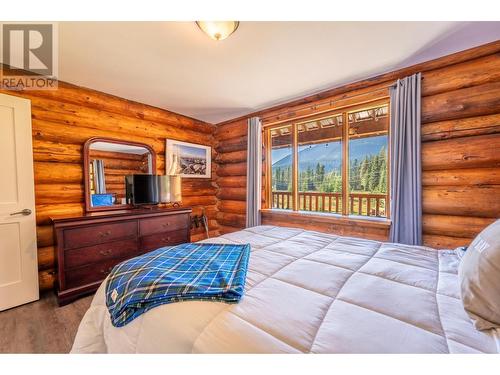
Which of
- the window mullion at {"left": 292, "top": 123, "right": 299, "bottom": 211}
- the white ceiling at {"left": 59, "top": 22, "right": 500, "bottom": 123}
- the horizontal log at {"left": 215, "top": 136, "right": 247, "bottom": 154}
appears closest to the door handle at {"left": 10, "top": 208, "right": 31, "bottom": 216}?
the white ceiling at {"left": 59, "top": 22, "right": 500, "bottom": 123}

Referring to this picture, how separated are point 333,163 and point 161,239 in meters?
2.57

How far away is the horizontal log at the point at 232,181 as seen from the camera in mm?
3725

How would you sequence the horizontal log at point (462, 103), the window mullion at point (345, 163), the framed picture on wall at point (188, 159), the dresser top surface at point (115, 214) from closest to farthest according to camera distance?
1. the horizontal log at point (462, 103)
2. the dresser top surface at point (115, 214)
3. the window mullion at point (345, 163)
4. the framed picture on wall at point (188, 159)

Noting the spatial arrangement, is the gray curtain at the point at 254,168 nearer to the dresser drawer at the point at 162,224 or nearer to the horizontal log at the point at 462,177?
the dresser drawer at the point at 162,224

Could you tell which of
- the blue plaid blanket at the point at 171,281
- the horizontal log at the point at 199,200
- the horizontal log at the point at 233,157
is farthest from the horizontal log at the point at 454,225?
the horizontal log at the point at 199,200

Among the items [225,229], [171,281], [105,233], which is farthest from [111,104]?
[171,281]

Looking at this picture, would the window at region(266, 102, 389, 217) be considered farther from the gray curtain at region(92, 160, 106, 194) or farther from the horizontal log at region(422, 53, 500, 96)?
the gray curtain at region(92, 160, 106, 194)

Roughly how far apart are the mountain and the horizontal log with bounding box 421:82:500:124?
50 centimetres

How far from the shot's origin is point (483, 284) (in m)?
0.80

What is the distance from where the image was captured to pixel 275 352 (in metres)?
0.64

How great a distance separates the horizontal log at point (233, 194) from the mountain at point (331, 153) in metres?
0.74

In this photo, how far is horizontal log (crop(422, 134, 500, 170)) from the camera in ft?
5.92

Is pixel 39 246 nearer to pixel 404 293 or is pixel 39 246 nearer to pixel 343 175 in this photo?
pixel 404 293
